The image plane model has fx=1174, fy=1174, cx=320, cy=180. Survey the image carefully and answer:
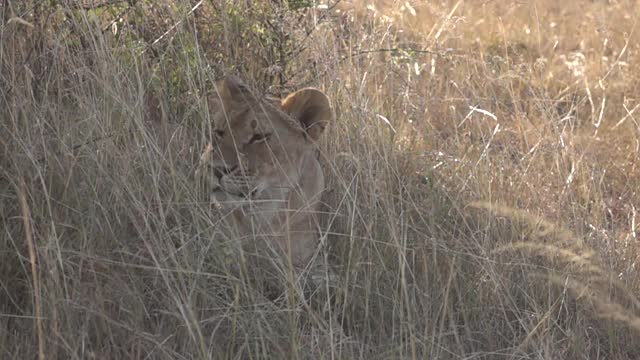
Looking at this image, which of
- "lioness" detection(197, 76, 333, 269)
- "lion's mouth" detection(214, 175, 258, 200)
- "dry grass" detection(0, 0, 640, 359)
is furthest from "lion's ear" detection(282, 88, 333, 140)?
"lion's mouth" detection(214, 175, 258, 200)

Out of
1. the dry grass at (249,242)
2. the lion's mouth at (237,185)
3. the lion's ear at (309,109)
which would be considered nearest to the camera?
the dry grass at (249,242)

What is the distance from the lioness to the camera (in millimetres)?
3475

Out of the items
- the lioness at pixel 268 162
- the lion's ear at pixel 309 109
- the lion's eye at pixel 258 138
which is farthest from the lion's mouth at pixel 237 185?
the lion's ear at pixel 309 109

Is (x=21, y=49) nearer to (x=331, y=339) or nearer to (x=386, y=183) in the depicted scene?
(x=386, y=183)

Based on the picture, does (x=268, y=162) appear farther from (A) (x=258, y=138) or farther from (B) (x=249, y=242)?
(B) (x=249, y=242)

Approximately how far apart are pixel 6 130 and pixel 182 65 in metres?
0.68

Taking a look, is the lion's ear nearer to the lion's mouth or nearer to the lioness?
the lioness

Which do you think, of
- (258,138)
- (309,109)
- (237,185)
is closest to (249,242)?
(237,185)

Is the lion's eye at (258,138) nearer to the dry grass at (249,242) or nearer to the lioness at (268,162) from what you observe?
the lioness at (268,162)

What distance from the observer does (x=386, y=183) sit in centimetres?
378

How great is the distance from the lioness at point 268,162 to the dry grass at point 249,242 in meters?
0.08

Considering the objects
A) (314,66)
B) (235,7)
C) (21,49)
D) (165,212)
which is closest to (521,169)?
(314,66)

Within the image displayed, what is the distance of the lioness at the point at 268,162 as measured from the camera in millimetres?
3475

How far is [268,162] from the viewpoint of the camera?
11.6ft
